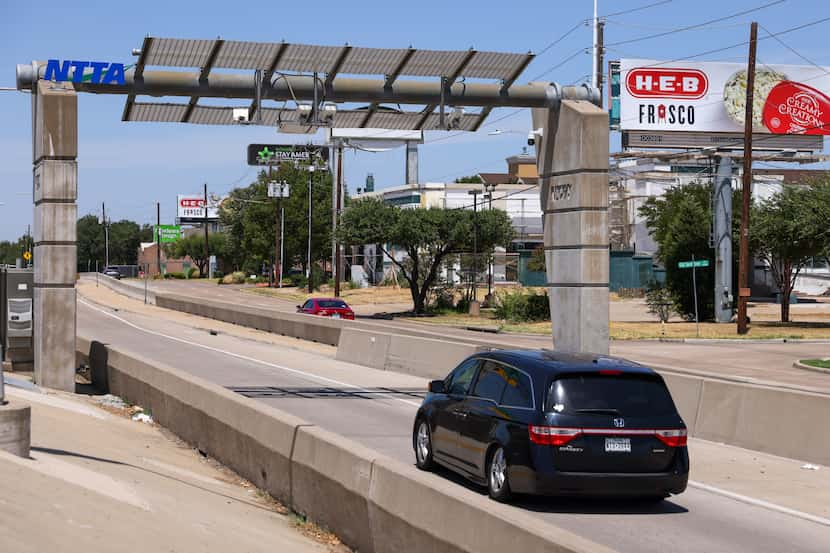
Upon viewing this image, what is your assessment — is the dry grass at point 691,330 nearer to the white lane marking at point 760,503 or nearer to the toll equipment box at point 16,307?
the toll equipment box at point 16,307

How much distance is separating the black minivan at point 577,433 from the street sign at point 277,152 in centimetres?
14688

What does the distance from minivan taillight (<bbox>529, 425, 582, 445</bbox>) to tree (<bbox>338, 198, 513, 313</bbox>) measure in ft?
198

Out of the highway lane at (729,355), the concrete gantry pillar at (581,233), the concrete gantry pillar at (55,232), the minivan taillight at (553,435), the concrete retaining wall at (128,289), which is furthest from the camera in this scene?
the concrete retaining wall at (128,289)

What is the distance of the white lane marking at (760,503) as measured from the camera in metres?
12.0

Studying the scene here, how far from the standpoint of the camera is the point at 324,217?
12106 cm

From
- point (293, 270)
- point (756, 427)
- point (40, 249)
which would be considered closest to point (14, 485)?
point (756, 427)

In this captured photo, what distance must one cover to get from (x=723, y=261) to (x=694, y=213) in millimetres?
6916

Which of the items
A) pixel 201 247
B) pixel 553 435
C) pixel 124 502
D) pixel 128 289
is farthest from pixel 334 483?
pixel 201 247

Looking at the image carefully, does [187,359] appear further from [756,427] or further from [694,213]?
[694,213]

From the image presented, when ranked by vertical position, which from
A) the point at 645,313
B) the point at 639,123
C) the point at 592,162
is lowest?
the point at 645,313

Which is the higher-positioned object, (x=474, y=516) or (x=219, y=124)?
(x=219, y=124)

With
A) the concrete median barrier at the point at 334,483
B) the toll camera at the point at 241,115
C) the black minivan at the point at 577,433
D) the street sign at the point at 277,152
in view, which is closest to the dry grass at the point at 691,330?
the toll camera at the point at 241,115

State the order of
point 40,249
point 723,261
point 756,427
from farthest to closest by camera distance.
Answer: point 723,261, point 40,249, point 756,427

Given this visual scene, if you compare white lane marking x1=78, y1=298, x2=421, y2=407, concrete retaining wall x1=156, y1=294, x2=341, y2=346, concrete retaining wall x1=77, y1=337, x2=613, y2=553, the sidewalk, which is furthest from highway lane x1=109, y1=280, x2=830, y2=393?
the sidewalk
